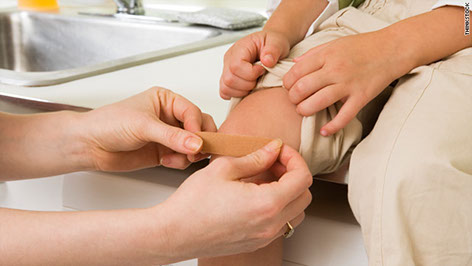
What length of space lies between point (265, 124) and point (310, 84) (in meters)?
0.08

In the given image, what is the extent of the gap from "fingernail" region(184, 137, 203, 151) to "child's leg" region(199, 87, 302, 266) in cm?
6

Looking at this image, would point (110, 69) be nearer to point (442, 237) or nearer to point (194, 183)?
point (194, 183)

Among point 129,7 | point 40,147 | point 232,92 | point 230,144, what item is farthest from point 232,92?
Result: point 129,7

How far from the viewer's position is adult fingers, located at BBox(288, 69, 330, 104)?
0.63 metres

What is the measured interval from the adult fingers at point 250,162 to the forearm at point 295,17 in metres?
0.26

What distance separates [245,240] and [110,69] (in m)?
0.64

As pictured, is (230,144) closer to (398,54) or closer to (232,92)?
(232,92)

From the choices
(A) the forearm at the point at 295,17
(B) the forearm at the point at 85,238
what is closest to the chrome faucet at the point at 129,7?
(A) the forearm at the point at 295,17

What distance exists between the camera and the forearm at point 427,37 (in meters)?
0.67

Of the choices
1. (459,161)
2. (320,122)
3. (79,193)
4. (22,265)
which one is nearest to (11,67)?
(79,193)

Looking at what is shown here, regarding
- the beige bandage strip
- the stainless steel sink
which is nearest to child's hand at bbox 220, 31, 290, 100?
the beige bandage strip

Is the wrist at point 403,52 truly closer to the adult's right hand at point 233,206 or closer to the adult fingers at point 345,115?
the adult fingers at point 345,115

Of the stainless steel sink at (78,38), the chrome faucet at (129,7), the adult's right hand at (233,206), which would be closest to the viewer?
the adult's right hand at (233,206)

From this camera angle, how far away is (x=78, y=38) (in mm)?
1669
